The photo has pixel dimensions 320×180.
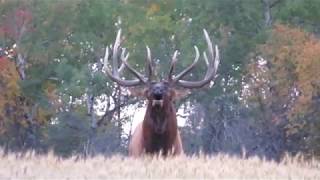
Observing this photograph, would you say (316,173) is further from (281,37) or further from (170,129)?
(281,37)

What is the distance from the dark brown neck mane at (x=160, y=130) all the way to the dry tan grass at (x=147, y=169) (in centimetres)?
511

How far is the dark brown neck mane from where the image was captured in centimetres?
2070

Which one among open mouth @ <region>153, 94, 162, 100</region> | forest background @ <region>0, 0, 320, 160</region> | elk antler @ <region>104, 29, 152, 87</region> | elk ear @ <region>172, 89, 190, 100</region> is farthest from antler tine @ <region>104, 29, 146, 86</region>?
forest background @ <region>0, 0, 320, 160</region>

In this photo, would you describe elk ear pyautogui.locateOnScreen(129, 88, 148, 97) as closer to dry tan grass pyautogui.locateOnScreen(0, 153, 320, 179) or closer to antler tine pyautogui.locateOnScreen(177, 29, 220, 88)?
antler tine pyautogui.locateOnScreen(177, 29, 220, 88)

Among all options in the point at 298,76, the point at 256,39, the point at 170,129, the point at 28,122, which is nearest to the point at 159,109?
the point at 170,129

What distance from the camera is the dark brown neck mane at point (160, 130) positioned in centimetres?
2070

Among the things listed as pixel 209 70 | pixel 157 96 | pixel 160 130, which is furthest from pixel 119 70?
pixel 157 96

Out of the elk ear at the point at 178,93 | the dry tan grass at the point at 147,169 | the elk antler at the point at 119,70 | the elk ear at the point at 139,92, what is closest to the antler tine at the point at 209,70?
the elk ear at the point at 178,93

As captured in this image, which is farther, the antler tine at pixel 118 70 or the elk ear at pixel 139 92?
the antler tine at pixel 118 70

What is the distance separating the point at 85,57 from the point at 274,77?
10824 millimetres

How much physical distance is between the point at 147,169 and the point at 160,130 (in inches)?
288

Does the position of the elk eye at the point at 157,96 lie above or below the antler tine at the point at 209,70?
below

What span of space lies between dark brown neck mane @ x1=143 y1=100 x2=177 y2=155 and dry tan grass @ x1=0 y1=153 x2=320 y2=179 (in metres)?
5.11

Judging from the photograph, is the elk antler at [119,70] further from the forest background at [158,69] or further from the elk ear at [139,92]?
the forest background at [158,69]
